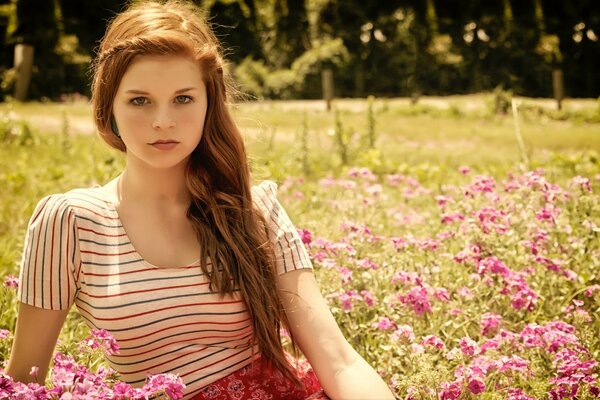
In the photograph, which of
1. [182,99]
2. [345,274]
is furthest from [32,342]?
[345,274]

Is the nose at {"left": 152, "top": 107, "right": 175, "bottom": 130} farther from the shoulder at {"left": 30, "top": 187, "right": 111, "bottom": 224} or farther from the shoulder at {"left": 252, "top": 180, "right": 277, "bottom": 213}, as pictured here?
the shoulder at {"left": 252, "top": 180, "right": 277, "bottom": 213}

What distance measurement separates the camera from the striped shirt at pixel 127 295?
5.50 feet

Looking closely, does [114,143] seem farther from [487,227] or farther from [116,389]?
[487,227]

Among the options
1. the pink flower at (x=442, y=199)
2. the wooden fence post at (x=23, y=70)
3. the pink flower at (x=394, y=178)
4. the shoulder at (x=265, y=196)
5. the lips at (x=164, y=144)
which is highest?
the wooden fence post at (x=23, y=70)

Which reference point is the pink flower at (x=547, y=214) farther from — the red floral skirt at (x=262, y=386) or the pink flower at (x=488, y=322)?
the red floral skirt at (x=262, y=386)

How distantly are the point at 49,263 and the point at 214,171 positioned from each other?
0.52 meters

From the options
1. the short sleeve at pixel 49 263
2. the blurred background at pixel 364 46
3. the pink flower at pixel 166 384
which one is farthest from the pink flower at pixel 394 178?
the blurred background at pixel 364 46

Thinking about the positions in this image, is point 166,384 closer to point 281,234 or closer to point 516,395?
point 281,234

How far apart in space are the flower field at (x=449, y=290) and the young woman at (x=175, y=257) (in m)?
0.15

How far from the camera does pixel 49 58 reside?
19812mm

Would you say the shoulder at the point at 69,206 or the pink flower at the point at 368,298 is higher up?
the shoulder at the point at 69,206

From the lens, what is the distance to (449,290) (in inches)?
112

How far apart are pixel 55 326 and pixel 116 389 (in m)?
0.50

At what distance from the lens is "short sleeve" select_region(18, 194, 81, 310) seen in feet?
5.47
